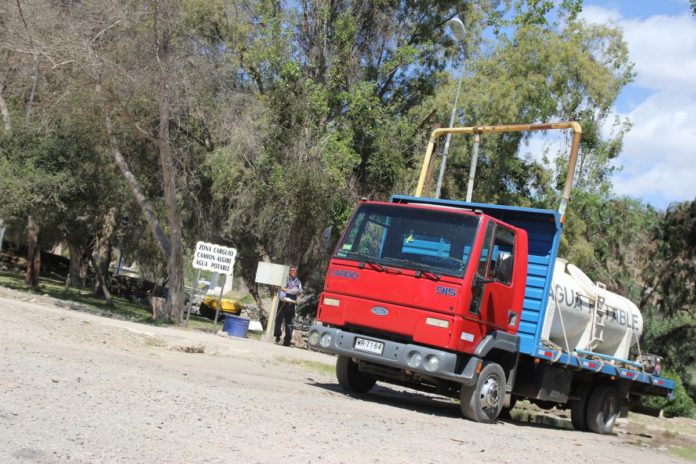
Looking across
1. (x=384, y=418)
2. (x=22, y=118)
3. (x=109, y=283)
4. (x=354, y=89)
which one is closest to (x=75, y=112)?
(x=22, y=118)

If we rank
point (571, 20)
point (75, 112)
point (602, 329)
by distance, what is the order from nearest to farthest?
point (602, 329) < point (75, 112) < point (571, 20)

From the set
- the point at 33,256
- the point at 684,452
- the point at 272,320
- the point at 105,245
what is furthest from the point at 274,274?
the point at 33,256

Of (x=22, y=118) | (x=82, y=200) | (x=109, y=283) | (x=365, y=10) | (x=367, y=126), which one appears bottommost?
(x=109, y=283)

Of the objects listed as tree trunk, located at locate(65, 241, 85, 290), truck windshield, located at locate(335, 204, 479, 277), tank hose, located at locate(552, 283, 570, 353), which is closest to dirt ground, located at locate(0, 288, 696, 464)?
tank hose, located at locate(552, 283, 570, 353)

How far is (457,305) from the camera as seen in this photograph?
34.5ft

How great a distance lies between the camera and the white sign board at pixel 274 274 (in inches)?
829

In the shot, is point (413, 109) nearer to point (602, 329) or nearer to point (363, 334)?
point (602, 329)

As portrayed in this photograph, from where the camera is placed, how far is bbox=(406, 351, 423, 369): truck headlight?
10703 mm

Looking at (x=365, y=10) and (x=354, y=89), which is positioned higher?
(x=365, y=10)

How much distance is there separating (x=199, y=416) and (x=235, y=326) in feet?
46.9

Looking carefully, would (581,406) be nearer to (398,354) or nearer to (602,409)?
(602,409)

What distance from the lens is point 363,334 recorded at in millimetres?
11375

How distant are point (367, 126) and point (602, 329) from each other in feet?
55.9

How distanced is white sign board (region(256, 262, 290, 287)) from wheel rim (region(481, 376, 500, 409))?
33.1 ft
